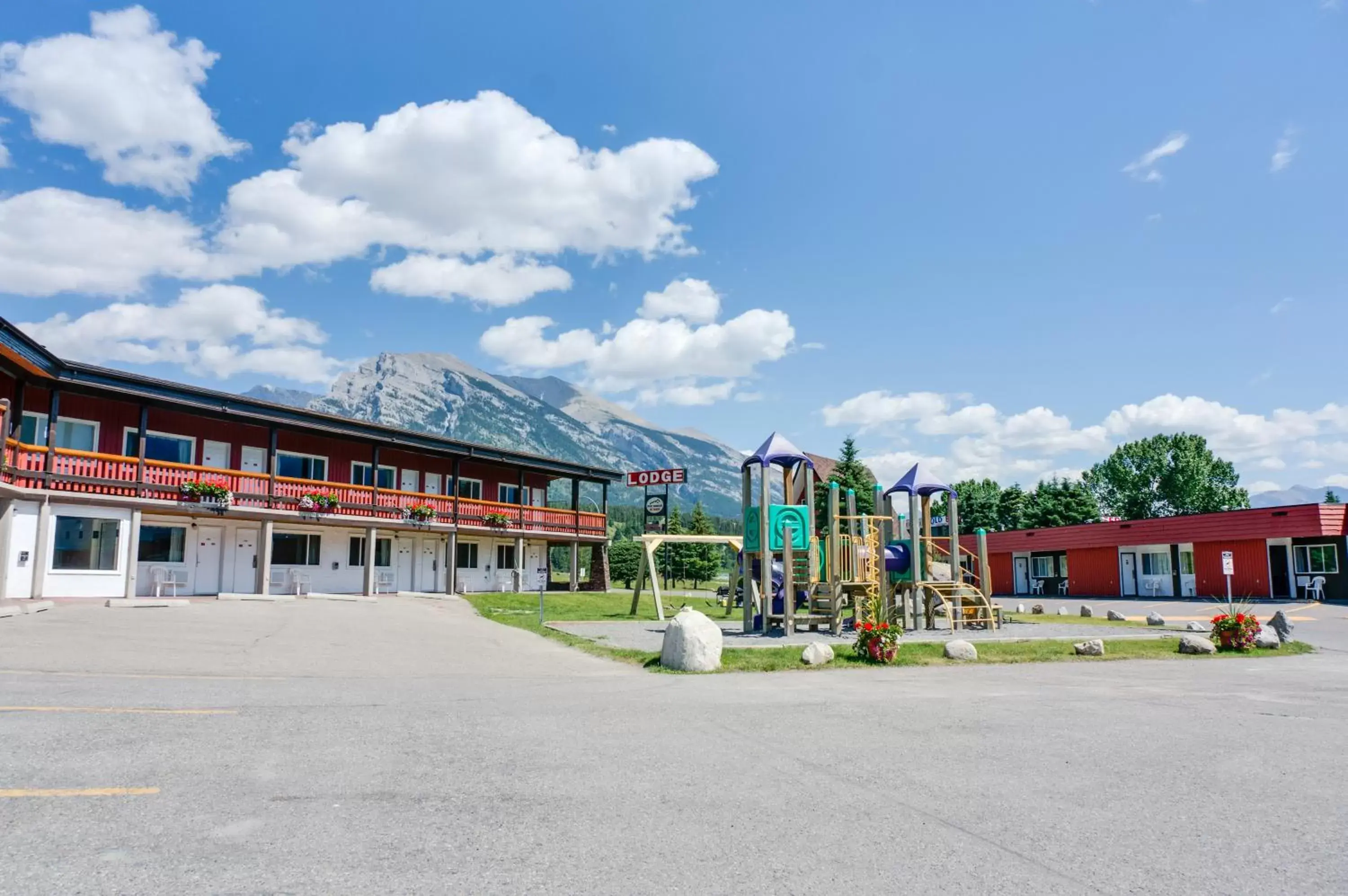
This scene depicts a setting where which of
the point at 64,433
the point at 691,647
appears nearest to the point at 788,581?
the point at 691,647

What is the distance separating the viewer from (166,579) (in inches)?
979

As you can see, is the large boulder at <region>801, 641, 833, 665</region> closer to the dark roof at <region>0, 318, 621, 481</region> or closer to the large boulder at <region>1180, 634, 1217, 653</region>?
the large boulder at <region>1180, 634, 1217, 653</region>

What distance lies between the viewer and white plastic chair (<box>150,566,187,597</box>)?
2391 centimetres

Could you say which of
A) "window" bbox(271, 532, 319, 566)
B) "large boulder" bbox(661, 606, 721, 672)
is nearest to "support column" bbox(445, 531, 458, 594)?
"window" bbox(271, 532, 319, 566)

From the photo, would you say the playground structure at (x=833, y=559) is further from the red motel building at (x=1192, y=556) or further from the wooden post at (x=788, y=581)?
the red motel building at (x=1192, y=556)

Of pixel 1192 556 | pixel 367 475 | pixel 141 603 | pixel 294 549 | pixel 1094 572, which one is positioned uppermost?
pixel 367 475

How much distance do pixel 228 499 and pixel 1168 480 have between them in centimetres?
9577

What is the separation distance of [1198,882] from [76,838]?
5.94 metres

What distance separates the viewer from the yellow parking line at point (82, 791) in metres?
5.09

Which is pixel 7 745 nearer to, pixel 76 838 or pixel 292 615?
pixel 76 838

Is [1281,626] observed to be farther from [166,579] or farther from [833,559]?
[166,579]

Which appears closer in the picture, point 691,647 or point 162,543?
point 691,647

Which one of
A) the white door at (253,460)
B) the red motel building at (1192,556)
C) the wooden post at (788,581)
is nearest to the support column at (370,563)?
the white door at (253,460)

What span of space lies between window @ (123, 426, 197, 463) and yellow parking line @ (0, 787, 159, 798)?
2325cm
